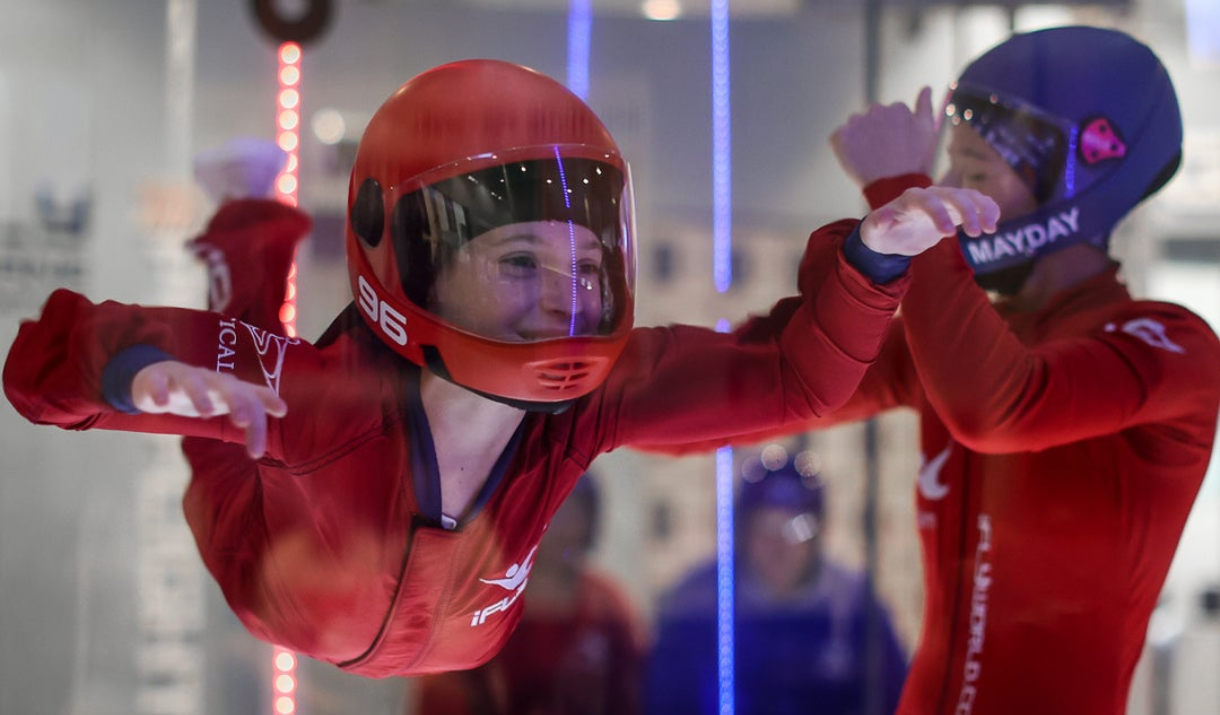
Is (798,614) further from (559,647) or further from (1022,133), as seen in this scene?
(1022,133)

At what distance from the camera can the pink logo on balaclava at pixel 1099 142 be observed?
50.5 inches

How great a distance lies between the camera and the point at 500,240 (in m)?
0.95

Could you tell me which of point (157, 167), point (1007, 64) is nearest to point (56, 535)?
point (157, 167)

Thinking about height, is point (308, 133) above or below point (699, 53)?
below

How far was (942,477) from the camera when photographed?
4.47ft

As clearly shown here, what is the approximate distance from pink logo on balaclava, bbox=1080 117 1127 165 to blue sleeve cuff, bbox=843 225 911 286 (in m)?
0.41

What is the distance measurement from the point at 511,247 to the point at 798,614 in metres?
0.79

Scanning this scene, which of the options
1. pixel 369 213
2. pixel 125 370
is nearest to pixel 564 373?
pixel 369 213

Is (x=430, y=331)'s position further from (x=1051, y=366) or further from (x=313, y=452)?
(x=1051, y=366)

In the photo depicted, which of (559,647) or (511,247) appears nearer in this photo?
(511,247)

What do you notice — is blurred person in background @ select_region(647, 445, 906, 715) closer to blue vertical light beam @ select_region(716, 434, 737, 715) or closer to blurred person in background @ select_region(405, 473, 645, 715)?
blue vertical light beam @ select_region(716, 434, 737, 715)

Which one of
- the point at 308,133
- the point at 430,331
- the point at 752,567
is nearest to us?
the point at 430,331

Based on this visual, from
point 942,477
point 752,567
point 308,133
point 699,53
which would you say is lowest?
point 752,567

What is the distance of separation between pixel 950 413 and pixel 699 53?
0.49 metres
